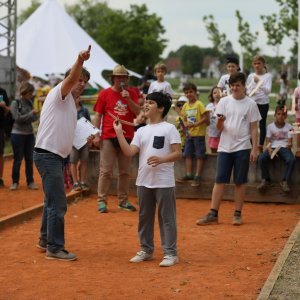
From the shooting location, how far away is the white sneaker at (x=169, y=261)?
24.4 feet

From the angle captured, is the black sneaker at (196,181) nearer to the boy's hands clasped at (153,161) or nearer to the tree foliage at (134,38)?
the boy's hands clasped at (153,161)

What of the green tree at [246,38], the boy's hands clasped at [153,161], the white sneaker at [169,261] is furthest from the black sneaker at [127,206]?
the green tree at [246,38]

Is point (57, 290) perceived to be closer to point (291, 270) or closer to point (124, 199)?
point (291, 270)

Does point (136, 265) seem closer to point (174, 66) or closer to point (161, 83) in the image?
point (161, 83)

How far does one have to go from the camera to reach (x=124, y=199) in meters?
11.0

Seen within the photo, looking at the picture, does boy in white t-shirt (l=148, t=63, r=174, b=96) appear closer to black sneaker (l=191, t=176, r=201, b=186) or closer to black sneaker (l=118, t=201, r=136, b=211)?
black sneaker (l=191, t=176, r=201, b=186)

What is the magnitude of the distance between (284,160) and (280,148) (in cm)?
19

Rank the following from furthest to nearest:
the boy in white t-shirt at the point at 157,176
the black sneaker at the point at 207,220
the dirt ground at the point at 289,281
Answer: the black sneaker at the point at 207,220 < the boy in white t-shirt at the point at 157,176 < the dirt ground at the point at 289,281

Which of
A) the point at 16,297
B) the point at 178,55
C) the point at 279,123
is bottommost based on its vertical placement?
the point at 16,297

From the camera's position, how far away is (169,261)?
7.46m

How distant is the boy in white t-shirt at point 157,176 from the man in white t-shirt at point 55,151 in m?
0.57

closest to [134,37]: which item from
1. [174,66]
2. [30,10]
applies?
[30,10]

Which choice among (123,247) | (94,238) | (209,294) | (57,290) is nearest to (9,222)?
(94,238)

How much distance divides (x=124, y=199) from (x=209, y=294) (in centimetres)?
470
